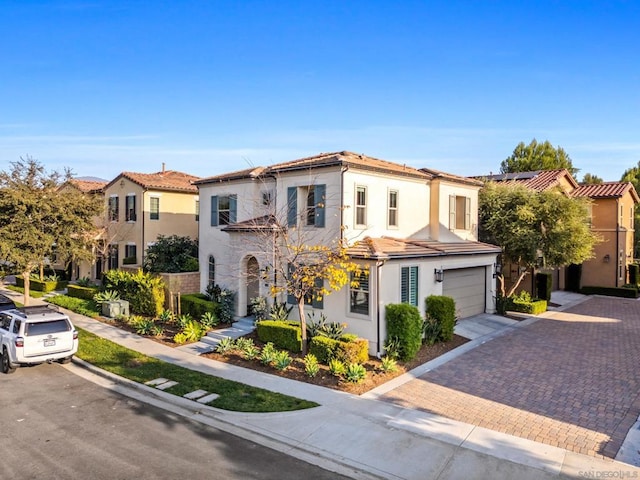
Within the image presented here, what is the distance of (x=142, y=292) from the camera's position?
20609 mm

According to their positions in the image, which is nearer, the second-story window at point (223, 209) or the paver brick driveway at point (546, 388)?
the paver brick driveway at point (546, 388)

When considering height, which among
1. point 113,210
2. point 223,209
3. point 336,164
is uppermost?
point 336,164

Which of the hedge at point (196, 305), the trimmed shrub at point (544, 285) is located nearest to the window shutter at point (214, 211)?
the hedge at point (196, 305)

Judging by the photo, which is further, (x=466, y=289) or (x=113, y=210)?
(x=113, y=210)

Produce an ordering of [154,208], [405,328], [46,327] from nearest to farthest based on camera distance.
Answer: [46,327] < [405,328] < [154,208]

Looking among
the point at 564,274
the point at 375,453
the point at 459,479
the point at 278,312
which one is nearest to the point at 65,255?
the point at 278,312

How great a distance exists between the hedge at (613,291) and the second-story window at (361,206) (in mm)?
21851

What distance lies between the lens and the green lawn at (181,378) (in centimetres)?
1048

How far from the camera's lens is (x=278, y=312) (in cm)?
1703

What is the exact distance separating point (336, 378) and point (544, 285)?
18.9 m

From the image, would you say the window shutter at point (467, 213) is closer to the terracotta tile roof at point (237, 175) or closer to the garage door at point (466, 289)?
the garage door at point (466, 289)

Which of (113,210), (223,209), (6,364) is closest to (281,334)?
(6,364)

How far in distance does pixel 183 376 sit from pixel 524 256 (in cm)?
1736

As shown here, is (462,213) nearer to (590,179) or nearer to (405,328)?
(405,328)
